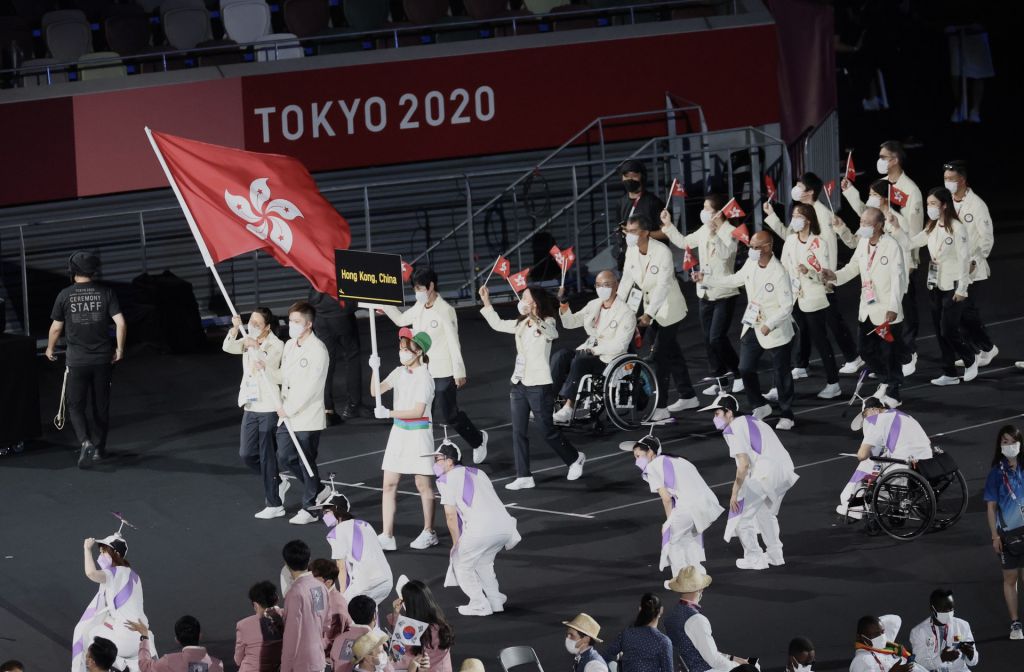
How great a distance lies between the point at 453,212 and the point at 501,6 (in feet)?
9.66

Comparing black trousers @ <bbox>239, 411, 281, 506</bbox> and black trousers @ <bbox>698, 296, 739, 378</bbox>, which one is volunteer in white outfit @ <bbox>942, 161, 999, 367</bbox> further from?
black trousers @ <bbox>239, 411, 281, 506</bbox>

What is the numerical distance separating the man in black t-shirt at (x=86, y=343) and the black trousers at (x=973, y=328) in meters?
8.28

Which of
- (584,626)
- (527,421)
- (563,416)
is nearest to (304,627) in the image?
(584,626)

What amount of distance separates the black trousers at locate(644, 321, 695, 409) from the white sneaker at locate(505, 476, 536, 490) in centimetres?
190

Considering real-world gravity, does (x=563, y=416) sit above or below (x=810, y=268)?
below

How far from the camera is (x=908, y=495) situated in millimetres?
13406

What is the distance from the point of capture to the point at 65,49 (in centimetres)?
2241

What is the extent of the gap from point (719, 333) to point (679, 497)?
4519mm

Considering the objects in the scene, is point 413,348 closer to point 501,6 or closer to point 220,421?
point 220,421

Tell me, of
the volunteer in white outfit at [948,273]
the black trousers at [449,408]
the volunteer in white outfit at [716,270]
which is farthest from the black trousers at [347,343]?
the volunteer in white outfit at [948,273]

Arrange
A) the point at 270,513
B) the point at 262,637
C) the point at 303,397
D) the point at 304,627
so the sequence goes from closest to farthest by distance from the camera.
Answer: the point at 304,627 → the point at 262,637 → the point at 303,397 → the point at 270,513

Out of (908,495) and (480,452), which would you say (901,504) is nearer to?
(908,495)

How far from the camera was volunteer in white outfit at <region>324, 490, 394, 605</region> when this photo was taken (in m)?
12.1

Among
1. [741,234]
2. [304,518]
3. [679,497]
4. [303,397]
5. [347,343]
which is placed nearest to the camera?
[679,497]
